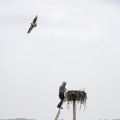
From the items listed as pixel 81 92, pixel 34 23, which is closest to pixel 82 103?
pixel 81 92

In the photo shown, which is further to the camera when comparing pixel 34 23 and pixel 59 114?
pixel 34 23

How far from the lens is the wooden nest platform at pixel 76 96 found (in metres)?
23.6

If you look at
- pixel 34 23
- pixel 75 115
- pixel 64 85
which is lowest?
pixel 75 115

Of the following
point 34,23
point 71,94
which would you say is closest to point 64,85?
point 71,94

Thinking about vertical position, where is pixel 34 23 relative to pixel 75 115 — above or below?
above

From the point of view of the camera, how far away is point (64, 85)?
78.8 feet

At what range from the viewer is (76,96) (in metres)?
23.5

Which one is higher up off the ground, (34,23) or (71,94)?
(34,23)

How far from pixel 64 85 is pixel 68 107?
4.00ft

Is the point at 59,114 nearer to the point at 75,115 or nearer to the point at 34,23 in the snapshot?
the point at 75,115

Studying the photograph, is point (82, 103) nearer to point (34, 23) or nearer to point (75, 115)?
point (75, 115)

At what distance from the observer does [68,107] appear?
77.5 ft

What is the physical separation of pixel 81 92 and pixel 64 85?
100 cm

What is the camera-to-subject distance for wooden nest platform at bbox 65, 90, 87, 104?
77.5 feet
